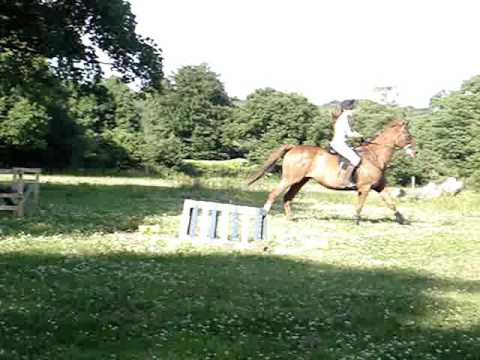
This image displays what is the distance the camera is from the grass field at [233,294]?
7184mm

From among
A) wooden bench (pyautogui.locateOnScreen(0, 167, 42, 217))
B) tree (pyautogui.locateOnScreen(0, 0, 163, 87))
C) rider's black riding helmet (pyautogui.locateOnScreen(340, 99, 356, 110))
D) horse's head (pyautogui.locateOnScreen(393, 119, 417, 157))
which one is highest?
tree (pyautogui.locateOnScreen(0, 0, 163, 87))

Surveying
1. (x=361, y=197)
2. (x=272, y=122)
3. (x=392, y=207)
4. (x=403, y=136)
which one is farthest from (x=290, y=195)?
(x=272, y=122)

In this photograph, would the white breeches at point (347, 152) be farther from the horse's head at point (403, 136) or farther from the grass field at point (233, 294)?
the grass field at point (233, 294)

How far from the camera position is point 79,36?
24.7 meters

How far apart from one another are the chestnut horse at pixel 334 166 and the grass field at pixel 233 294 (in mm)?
2666

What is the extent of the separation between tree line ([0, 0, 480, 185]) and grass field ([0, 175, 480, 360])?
29.3ft

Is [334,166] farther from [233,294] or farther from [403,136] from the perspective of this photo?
[233,294]

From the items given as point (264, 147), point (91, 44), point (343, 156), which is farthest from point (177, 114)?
point (343, 156)

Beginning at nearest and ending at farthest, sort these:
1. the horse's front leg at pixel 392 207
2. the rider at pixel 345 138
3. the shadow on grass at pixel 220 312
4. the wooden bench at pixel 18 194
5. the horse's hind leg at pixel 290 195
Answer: the shadow on grass at pixel 220 312 < the wooden bench at pixel 18 194 < the rider at pixel 345 138 < the horse's front leg at pixel 392 207 < the horse's hind leg at pixel 290 195

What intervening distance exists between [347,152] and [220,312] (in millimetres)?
12634

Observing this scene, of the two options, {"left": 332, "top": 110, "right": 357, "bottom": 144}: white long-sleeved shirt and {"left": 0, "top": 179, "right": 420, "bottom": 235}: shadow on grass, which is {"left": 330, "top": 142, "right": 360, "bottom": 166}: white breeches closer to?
{"left": 332, "top": 110, "right": 357, "bottom": 144}: white long-sleeved shirt

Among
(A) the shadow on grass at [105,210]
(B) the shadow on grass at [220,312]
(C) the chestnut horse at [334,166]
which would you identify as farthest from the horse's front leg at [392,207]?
(B) the shadow on grass at [220,312]

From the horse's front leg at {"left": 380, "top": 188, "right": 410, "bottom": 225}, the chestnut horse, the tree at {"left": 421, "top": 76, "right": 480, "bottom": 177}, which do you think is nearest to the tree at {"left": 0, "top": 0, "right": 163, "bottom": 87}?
the chestnut horse

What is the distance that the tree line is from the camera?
80.2 feet
